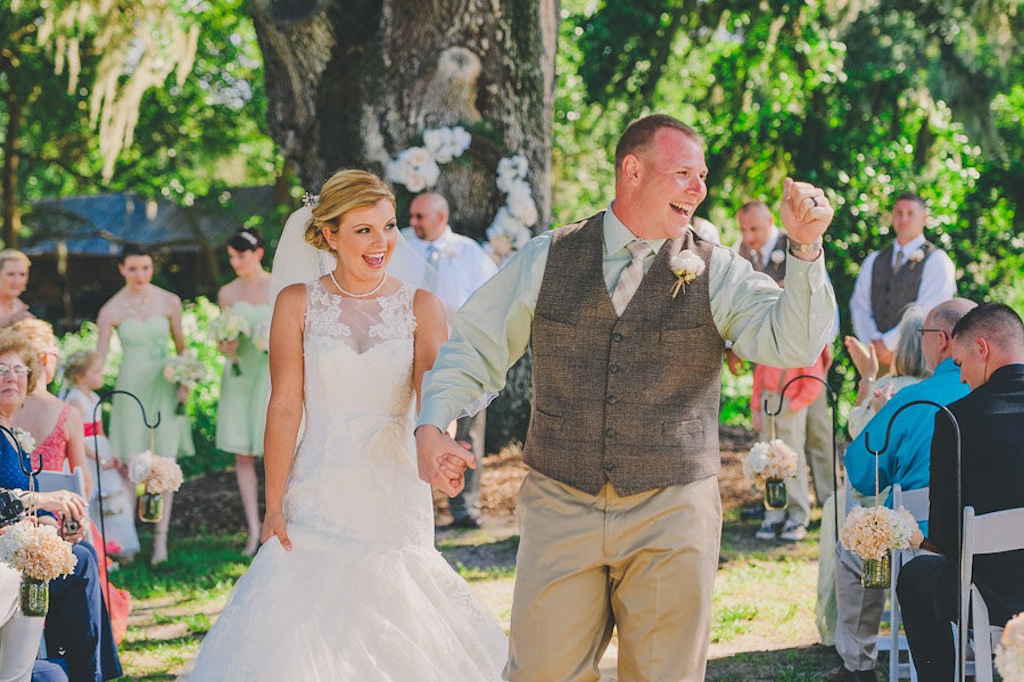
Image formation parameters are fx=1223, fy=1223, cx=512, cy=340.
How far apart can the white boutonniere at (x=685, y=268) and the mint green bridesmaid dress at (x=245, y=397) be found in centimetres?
494

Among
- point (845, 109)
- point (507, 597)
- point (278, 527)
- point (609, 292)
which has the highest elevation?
point (845, 109)

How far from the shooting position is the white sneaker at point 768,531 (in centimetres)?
763

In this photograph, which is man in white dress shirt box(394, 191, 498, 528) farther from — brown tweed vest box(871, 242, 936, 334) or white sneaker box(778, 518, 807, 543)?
brown tweed vest box(871, 242, 936, 334)

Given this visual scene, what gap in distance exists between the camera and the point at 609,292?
3.26 meters

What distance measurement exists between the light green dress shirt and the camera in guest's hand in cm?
181

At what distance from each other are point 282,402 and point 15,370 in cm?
127

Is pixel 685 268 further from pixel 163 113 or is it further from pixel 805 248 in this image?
pixel 163 113

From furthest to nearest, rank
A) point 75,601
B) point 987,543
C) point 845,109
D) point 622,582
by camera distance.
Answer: point 845,109, point 75,601, point 987,543, point 622,582

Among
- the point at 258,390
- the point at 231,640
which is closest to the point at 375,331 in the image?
the point at 231,640

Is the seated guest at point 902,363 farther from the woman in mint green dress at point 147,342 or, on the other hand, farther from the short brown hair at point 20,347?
the woman in mint green dress at point 147,342

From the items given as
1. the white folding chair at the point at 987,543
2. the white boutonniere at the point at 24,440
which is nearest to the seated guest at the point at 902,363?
the white folding chair at the point at 987,543

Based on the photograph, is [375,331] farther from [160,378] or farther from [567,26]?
[567,26]

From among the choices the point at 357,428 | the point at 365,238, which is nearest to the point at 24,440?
the point at 357,428

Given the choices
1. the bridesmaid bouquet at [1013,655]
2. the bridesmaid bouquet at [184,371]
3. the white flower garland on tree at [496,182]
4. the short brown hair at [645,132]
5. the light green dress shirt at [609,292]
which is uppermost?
the white flower garland on tree at [496,182]
